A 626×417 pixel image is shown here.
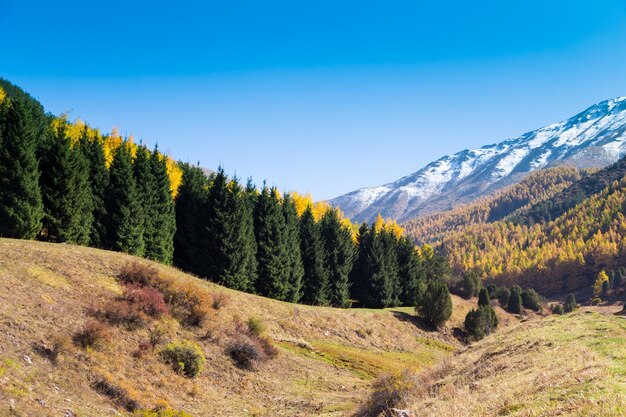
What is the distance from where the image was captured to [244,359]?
25.8m

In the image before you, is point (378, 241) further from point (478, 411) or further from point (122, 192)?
point (478, 411)

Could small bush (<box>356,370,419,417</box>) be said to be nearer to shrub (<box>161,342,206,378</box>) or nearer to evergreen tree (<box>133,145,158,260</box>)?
shrub (<box>161,342,206,378</box>)

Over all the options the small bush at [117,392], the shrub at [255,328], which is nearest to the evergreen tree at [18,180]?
the shrub at [255,328]

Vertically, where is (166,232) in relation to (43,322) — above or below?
above

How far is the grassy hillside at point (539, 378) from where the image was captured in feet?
32.4

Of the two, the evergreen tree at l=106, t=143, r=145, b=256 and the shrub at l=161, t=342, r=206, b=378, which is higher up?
the evergreen tree at l=106, t=143, r=145, b=256

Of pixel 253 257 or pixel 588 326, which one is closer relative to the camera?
pixel 588 326

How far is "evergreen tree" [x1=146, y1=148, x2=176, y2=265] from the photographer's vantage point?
1716 inches

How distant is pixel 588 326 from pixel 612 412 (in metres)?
17.9

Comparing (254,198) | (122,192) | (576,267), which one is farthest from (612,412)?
(576,267)

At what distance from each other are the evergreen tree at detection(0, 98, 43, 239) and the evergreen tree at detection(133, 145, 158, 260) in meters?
10.4

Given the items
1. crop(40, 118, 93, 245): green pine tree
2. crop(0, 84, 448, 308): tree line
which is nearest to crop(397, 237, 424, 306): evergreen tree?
crop(0, 84, 448, 308): tree line

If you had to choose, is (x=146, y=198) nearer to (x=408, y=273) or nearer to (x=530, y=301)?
(x=408, y=273)

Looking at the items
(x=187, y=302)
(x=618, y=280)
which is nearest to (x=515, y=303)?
(x=187, y=302)
